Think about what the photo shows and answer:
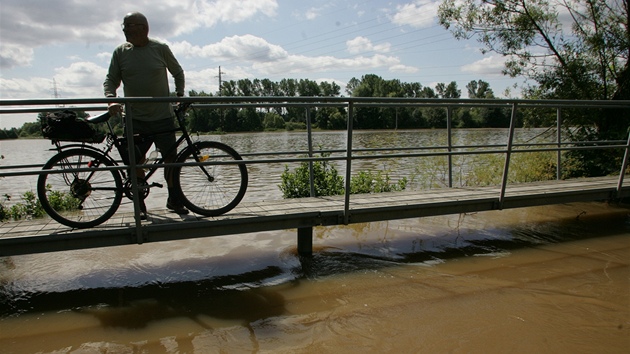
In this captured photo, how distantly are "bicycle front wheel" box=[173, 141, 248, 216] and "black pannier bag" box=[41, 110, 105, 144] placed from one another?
0.83m

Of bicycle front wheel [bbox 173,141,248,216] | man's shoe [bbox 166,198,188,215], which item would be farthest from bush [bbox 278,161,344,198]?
man's shoe [bbox 166,198,188,215]

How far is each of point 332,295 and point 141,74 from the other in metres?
2.72

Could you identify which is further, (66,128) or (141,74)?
(141,74)

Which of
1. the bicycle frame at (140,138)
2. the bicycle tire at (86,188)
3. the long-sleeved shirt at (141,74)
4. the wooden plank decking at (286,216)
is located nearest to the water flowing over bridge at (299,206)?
the wooden plank decking at (286,216)

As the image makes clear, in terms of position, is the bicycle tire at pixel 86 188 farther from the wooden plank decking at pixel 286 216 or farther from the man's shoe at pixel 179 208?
the man's shoe at pixel 179 208

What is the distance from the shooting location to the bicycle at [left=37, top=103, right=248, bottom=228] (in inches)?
159

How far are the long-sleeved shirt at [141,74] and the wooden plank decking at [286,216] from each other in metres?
1.03

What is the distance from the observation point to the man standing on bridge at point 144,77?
4195 millimetres

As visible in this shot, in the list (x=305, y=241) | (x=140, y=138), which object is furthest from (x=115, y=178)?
(x=305, y=241)

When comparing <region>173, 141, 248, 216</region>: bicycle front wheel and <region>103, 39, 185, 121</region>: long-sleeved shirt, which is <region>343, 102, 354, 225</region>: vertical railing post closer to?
<region>173, 141, 248, 216</region>: bicycle front wheel

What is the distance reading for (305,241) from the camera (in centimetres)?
518

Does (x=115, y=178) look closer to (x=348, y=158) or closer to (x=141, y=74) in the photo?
(x=141, y=74)

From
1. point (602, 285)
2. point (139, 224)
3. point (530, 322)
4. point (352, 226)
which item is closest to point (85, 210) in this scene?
point (139, 224)

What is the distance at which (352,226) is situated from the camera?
6566 millimetres
